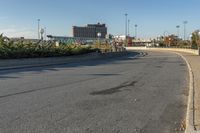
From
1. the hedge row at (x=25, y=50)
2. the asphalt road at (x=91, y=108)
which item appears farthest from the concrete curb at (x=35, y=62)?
the asphalt road at (x=91, y=108)

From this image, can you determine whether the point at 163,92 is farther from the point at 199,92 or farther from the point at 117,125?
the point at 117,125

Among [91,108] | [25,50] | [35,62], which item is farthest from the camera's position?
[25,50]

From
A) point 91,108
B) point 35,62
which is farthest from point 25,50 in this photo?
point 91,108

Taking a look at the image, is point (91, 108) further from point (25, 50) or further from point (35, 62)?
point (25, 50)

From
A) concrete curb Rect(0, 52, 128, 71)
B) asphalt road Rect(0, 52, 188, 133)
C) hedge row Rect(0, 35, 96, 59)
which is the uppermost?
hedge row Rect(0, 35, 96, 59)

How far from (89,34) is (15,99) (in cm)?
17440

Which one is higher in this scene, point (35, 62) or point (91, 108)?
point (91, 108)

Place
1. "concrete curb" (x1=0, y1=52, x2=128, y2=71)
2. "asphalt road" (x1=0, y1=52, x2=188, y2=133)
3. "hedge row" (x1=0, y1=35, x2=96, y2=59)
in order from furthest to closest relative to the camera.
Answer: "hedge row" (x1=0, y1=35, x2=96, y2=59)
"concrete curb" (x1=0, y1=52, x2=128, y2=71)
"asphalt road" (x1=0, y1=52, x2=188, y2=133)

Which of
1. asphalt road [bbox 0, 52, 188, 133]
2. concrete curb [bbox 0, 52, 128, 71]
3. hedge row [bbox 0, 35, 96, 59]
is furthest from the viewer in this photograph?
hedge row [bbox 0, 35, 96, 59]

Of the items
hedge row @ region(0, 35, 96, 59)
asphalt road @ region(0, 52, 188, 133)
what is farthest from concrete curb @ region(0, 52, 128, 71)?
asphalt road @ region(0, 52, 188, 133)

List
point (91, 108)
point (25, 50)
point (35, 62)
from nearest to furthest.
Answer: point (91, 108)
point (35, 62)
point (25, 50)

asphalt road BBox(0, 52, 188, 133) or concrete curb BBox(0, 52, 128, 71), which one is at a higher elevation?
asphalt road BBox(0, 52, 188, 133)

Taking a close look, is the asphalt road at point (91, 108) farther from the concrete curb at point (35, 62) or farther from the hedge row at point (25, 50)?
the hedge row at point (25, 50)

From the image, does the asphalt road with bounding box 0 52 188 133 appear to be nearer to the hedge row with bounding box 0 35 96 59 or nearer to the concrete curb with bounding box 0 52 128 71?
the concrete curb with bounding box 0 52 128 71
